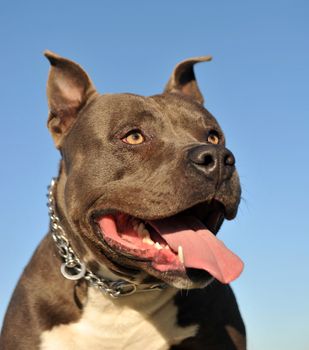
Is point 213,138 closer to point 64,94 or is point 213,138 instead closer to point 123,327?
point 64,94

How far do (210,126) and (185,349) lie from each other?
81.2 inches

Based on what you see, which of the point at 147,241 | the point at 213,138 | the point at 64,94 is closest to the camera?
the point at 147,241

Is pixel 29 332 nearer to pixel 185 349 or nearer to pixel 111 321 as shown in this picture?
pixel 111 321

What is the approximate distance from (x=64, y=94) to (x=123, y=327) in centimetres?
232

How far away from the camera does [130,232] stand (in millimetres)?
5914

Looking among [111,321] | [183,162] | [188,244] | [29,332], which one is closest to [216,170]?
[183,162]

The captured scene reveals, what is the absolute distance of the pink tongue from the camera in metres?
5.29

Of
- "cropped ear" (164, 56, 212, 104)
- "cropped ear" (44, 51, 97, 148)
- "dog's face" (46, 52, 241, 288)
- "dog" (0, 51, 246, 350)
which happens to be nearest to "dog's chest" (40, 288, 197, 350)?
"dog" (0, 51, 246, 350)

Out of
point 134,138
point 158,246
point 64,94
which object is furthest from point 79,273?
point 64,94

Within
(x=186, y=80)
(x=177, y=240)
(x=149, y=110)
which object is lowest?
(x=177, y=240)

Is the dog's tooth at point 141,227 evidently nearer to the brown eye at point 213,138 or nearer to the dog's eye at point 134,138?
the dog's eye at point 134,138

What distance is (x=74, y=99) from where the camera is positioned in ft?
22.6

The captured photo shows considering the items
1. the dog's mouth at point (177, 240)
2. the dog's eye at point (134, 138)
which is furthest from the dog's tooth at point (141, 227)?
the dog's eye at point (134, 138)

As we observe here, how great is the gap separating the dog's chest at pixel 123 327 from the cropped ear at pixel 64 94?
166cm
